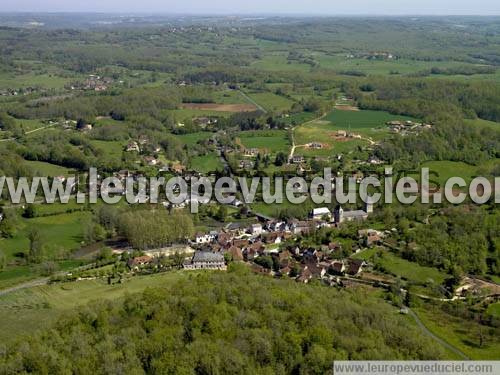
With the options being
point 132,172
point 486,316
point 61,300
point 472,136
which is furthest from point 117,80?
point 486,316

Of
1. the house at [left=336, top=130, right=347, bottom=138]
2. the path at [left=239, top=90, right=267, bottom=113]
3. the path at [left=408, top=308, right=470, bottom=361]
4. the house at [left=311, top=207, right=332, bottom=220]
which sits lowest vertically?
the path at [left=408, top=308, right=470, bottom=361]

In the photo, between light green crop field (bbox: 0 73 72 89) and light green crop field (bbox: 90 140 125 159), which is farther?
light green crop field (bbox: 0 73 72 89)

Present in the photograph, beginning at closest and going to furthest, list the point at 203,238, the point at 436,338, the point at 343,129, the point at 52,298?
1. the point at 436,338
2. the point at 52,298
3. the point at 203,238
4. the point at 343,129

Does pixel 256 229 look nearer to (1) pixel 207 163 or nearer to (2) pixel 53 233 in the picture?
(2) pixel 53 233

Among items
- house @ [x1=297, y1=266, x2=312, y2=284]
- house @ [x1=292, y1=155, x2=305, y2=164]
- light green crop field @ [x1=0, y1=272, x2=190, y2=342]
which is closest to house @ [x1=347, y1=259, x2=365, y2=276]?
house @ [x1=297, y1=266, x2=312, y2=284]

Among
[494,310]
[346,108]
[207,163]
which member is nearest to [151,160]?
[207,163]

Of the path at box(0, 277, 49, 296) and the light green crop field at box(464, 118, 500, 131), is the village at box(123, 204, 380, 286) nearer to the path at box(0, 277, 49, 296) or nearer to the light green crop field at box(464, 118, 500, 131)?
the path at box(0, 277, 49, 296)

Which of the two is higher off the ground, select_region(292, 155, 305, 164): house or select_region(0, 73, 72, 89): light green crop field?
select_region(0, 73, 72, 89): light green crop field

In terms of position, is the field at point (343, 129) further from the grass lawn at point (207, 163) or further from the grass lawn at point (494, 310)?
the grass lawn at point (494, 310)
